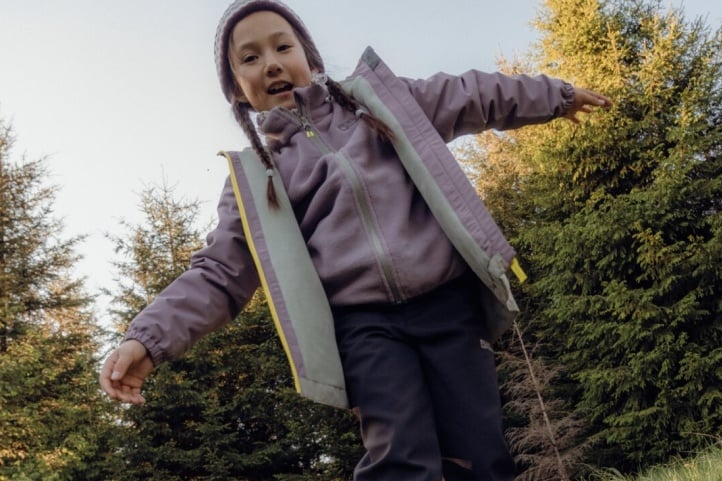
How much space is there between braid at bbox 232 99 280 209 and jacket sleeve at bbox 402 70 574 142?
48 centimetres

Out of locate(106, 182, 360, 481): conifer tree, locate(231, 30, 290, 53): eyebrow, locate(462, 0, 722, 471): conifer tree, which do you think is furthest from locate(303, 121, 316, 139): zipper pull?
locate(106, 182, 360, 481): conifer tree

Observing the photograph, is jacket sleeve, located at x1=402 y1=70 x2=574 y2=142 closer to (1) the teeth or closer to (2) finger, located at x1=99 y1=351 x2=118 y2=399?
(1) the teeth

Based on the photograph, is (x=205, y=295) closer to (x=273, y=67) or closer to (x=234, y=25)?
(x=273, y=67)

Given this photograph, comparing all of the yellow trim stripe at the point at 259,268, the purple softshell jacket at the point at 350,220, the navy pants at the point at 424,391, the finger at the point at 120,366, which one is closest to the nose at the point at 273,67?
the purple softshell jacket at the point at 350,220

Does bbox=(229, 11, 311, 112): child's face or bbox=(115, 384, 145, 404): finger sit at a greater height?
bbox=(229, 11, 311, 112): child's face

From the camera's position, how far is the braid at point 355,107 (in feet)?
6.14

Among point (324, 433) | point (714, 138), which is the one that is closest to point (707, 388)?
point (714, 138)

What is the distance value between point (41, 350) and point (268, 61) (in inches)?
393

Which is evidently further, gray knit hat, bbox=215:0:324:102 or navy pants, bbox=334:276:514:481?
gray knit hat, bbox=215:0:324:102

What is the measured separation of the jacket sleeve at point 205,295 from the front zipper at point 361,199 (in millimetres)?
321

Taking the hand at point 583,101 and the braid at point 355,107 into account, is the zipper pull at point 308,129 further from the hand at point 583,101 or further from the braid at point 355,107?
the hand at point 583,101

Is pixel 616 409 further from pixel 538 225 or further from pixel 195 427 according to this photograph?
pixel 195 427

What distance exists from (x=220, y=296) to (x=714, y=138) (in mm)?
9177

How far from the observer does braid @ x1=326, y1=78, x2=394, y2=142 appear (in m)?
1.87
